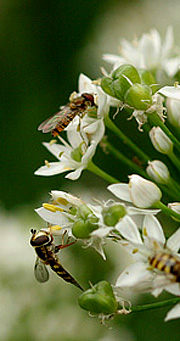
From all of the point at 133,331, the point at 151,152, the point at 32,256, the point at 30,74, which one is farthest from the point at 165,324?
the point at 30,74

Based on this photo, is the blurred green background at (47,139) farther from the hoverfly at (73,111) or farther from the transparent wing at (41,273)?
the hoverfly at (73,111)

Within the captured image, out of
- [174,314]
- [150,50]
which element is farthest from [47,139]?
[174,314]

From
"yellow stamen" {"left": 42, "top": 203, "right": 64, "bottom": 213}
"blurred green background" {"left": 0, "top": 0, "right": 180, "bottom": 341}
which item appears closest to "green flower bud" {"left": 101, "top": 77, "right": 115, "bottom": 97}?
"yellow stamen" {"left": 42, "top": 203, "right": 64, "bottom": 213}

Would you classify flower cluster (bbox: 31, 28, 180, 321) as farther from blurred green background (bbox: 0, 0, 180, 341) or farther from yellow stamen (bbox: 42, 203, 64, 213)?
blurred green background (bbox: 0, 0, 180, 341)

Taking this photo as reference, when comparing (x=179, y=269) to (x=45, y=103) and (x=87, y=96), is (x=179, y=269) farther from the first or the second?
(x=45, y=103)

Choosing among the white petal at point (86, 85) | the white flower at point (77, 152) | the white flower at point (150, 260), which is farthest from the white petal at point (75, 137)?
the white flower at point (150, 260)

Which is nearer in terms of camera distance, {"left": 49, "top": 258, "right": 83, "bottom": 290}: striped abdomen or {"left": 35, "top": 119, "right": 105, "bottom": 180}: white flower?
{"left": 49, "top": 258, "right": 83, "bottom": 290}: striped abdomen
